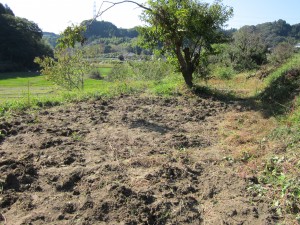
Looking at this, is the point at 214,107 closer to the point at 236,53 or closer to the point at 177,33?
the point at 177,33

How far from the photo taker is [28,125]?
651cm

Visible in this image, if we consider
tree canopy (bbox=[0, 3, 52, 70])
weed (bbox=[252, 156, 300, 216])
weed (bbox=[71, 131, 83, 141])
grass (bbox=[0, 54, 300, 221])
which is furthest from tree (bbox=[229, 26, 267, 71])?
tree canopy (bbox=[0, 3, 52, 70])

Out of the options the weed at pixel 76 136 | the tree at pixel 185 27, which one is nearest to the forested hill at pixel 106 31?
the tree at pixel 185 27

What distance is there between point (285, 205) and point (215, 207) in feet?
2.36

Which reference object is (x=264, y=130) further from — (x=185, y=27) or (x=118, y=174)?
(x=185, y=27)

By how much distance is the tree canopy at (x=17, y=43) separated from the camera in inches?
1953

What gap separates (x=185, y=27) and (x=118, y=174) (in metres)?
6.85

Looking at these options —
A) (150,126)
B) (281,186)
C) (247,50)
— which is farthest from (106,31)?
(281,186)

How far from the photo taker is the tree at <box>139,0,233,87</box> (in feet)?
32.7

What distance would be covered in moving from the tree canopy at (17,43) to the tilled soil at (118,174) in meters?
46.9

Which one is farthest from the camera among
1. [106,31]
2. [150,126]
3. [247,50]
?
[106,31]

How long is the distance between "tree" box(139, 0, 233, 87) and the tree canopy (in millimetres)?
43689

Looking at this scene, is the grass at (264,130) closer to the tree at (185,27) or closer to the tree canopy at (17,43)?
the tree at (185,27)

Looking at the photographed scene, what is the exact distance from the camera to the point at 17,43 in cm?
5016
